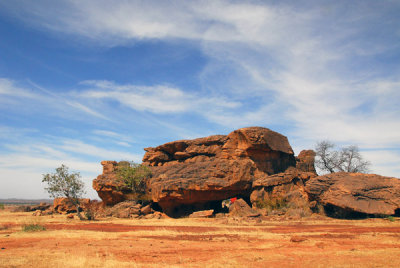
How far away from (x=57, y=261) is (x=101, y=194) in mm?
24207

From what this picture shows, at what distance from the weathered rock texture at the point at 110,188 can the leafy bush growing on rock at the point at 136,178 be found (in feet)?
2.02

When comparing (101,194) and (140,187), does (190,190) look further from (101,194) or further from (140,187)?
(101,194)

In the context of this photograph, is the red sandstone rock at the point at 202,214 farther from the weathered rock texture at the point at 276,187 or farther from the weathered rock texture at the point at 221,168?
the weathered rock texture at the point at 276,187

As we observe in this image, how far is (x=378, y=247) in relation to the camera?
9859mm

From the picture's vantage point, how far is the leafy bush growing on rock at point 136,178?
2930 cm

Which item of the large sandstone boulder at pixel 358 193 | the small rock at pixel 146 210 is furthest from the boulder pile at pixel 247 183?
the small rock at pixel 146 210

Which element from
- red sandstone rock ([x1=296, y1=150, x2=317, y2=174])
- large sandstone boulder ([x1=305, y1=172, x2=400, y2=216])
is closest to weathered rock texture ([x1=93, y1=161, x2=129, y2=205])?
large sandstone boulder ([x1=305, y1=172, x2=400, y2=216])

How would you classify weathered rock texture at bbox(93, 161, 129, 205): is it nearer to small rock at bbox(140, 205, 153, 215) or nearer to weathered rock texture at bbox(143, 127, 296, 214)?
weathered rock texture at bbox(143, 127, 296, 214)

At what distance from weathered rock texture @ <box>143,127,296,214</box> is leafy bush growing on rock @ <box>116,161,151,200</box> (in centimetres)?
91

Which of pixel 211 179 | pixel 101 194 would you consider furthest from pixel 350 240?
pixel 101 194

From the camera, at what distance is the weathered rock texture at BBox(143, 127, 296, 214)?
25.4 meters

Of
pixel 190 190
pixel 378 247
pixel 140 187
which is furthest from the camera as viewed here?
pixel 140 187

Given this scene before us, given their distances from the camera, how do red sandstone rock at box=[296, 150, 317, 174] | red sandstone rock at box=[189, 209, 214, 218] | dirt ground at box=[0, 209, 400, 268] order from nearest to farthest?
dirt ground at box=[0, 209, 400, 268] < red sandstone rock at box=[189, 209, 214, 218] < red sandstone rock at box=[296, 150, 317, 174]

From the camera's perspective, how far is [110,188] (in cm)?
3033
